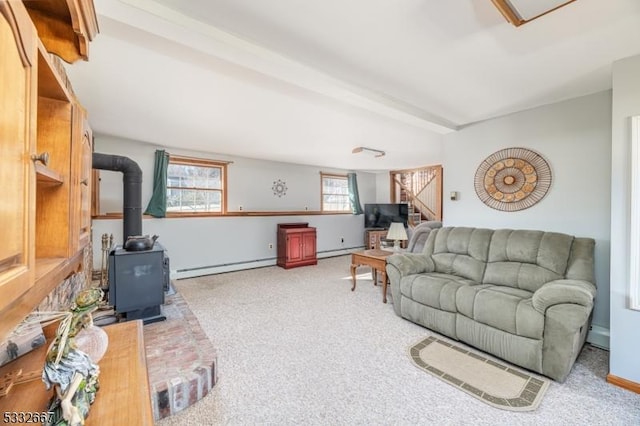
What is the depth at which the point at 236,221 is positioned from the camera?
17.9 ft

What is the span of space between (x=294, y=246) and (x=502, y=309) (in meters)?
4.09

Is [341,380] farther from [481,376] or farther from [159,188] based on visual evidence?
[159,188]

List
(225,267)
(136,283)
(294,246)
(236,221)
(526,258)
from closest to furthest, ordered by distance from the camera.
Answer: (136,283), (526,258), (225,267), (236,221), (294,246)

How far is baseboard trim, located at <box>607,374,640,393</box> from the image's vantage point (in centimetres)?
192

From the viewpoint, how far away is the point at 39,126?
976 millimetres

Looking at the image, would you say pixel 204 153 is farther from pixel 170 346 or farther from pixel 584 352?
pixel 584 352

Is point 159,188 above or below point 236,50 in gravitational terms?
below

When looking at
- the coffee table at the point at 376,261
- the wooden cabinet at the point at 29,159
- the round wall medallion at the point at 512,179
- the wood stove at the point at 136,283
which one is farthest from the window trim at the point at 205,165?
the round wall medallion at the point at 512,179

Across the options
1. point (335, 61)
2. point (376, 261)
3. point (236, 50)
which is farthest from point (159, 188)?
point (335, 61)

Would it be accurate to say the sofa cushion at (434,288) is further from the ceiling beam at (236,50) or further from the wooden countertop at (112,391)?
the wooden countertop at (112,391)

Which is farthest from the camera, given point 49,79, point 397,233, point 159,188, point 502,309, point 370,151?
point 370,151

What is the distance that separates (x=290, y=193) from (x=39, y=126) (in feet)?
17.6

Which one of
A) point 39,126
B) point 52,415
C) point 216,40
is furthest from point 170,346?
point 216,40

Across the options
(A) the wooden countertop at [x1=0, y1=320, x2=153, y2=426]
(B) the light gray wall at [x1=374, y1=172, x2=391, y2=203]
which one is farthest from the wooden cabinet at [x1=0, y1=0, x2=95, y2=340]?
(B) the light gray wall at [x1=374, y1=172, x2=391, y2=203]
